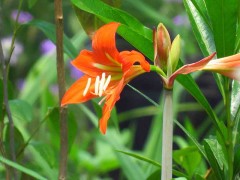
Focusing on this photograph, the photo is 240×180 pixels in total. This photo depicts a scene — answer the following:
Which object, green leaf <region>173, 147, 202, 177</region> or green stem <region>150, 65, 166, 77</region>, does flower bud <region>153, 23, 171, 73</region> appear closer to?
green stem <region>150, 65, 166, 77</region>

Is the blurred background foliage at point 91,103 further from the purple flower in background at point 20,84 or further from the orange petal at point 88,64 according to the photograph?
the orange petal at point 88,64

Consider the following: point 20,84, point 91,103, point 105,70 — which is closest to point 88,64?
point 105,70

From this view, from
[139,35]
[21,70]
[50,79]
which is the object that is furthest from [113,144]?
[21,70]

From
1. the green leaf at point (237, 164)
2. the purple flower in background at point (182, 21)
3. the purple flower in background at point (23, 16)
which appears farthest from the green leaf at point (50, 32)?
the purple flower in background at point (23, 16)

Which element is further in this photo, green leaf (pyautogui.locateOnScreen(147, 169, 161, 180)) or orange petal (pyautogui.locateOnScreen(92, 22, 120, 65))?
green leaf (pyautogui.locateOnScreen(147, 169, 161, 180))

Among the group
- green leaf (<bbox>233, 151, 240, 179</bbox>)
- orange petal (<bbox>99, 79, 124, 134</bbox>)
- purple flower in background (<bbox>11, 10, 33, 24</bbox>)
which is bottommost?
green leaf (<bbox>233, 151, 240, 179</bbox>)

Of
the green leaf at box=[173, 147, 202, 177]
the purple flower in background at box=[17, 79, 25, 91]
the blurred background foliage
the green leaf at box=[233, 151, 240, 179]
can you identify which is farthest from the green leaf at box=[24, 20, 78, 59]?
the purple flower in background at box=[17, 79, 25, 91]

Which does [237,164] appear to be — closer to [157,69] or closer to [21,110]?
[157,69]

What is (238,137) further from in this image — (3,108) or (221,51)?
(3,108)
